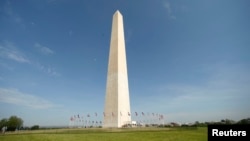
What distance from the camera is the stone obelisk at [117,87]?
4225 centimetres

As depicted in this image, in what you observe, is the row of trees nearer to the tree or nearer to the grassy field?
the tree

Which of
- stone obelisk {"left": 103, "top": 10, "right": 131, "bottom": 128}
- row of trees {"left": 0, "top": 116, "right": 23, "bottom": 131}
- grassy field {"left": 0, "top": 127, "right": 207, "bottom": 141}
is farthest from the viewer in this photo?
row of trees {"left": 0, "top": 116, "right": 23, "bottom": 131}

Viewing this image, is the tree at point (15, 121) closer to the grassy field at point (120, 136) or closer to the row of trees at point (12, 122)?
the row of trees at point (12, 122)

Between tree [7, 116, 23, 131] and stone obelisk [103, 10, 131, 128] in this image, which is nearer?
stone obelisk [103, 10, 131, 128]

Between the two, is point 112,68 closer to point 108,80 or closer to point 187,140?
point 108,80

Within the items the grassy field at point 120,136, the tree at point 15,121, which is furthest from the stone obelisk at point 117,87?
the tree at point 15,121

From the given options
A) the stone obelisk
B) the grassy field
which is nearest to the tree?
the stone obelisk

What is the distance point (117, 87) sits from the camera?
141 feet

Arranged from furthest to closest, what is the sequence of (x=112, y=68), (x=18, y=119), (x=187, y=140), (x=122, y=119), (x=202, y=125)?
(x=18, y=119)
(x=112, y=68)
(x=122, y=119)
(x=202, y=125)
(x=187, y=140)

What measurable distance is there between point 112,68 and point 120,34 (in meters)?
8.79

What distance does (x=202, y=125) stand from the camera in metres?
33.0

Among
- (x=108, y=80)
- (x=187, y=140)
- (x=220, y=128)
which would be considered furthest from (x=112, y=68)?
(x=220, y=128)

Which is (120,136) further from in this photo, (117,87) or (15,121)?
(15,121)

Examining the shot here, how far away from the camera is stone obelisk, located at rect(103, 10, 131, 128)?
4225cm
